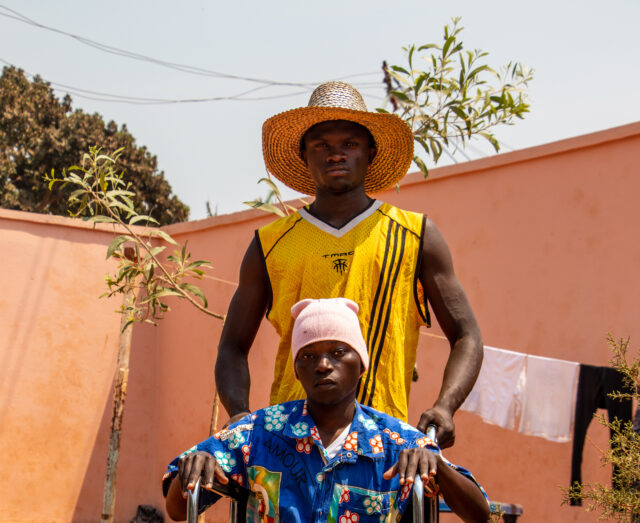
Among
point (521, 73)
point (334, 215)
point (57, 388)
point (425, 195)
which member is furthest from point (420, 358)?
point (334, 215)

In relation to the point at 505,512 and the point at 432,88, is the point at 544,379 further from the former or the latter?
the point at 432,88

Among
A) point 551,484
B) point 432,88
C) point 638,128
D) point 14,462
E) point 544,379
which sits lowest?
point 14,462

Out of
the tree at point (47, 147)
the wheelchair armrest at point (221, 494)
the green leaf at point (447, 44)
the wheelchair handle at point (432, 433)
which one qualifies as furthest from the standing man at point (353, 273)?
the tree at point (47, 147)

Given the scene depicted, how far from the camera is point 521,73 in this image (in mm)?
5379

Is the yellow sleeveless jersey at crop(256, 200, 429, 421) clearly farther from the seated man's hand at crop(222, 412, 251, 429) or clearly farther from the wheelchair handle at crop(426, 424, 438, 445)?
the wheelchair handle at crop(426, 424, 438, 445)

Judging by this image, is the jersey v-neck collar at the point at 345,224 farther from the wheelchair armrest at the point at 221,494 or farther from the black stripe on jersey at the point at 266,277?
the wheelchair armrest at the point at 221,494

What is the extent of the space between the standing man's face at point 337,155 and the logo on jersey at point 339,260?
0.22 metres

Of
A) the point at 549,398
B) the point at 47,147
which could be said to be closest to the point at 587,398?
the point at 549,398

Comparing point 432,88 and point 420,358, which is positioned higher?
point 432,88

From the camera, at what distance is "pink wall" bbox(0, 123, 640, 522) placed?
6672mm

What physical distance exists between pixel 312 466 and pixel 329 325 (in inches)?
14.4

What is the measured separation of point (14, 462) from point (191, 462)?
26.2ft

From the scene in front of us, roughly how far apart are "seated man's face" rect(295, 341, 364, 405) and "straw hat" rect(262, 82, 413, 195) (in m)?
0.82

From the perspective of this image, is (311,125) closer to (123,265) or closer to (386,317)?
(386,317)
